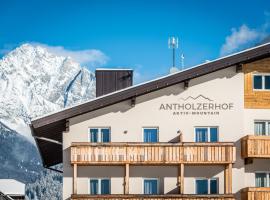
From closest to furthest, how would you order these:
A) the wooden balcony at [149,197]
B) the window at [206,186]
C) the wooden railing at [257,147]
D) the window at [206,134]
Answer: the wooden balcony at [149,197] → the wooden railing at [257,147] → the window at [206,186] → the window at [206,134]

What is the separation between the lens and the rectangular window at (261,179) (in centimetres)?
4262

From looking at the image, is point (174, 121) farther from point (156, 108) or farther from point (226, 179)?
point (226, 179)

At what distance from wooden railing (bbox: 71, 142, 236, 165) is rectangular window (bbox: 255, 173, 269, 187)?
2.45 m

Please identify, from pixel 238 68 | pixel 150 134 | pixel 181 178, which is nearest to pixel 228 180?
pixel 181 178

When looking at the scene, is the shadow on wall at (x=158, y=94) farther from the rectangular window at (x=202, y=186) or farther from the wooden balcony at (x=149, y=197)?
the rectangular window at (x=202, y=186)

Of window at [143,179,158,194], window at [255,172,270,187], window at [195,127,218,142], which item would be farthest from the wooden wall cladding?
window at [143,179,158,194]

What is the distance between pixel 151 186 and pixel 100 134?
12.4 ft

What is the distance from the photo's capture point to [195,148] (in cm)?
4103

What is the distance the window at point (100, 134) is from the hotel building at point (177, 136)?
0.05 m

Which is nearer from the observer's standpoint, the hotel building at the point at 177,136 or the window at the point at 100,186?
the hotel building at the point at 177,136

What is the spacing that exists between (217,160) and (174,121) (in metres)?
3.32

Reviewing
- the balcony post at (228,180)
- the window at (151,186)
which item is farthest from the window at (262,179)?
the window at (151,186)

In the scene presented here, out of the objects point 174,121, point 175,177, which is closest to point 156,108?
point 174,121

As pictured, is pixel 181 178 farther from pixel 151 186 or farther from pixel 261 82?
pixel 261 82
